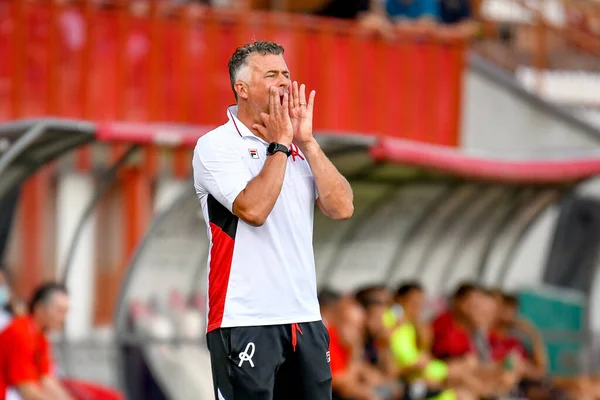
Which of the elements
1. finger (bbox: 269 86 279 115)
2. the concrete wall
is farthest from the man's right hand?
the concrete wall

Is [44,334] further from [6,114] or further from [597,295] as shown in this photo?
[597,295]

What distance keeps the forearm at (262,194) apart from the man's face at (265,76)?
0.87 feet

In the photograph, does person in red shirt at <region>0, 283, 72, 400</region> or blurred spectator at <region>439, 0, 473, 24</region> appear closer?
person in red shirt at <region>0, 283, 72, 400</region>

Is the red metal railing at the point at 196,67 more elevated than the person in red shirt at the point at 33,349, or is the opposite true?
the red metal railing at the point at 196,67

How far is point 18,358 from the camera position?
7.54m

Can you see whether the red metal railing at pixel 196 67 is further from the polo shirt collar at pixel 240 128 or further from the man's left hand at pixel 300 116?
the man's left hand at pixel 300 116

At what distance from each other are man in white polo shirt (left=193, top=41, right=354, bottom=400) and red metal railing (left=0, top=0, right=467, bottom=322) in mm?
4390

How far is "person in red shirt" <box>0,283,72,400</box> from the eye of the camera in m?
7.54

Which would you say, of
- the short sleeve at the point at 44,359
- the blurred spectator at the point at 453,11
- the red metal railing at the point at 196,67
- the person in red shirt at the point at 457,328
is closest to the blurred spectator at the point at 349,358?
the person in red shirt at the point at 457,328

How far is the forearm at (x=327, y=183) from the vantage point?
4.55 metres

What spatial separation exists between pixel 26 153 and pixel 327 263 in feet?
11.6

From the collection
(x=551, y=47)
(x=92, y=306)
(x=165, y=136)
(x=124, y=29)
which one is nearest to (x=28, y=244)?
(x=92, y=306)

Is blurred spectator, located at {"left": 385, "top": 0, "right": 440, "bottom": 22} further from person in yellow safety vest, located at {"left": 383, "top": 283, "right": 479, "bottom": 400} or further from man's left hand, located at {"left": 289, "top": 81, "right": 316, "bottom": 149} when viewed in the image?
man's left hand, located at {"left": 289, "top": 81, "right": 316, "bottom": 149}

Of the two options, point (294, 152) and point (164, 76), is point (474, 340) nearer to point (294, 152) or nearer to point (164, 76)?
point (164, 76)
